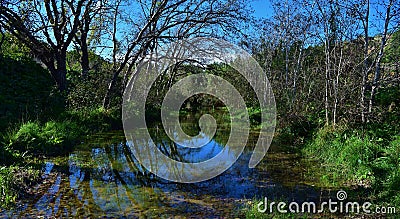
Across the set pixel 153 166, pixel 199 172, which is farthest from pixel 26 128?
pixel 199 172

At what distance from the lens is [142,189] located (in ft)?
20.2

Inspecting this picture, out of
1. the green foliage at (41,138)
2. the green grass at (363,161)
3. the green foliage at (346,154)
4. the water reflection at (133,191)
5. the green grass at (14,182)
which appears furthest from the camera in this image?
the green foliage at (41,138)

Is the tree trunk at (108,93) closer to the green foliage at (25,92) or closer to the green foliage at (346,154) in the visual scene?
the green foliage at (25,92)

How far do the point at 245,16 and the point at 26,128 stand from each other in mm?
9004

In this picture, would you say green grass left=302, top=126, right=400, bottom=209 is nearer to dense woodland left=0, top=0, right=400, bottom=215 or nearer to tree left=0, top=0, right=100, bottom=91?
dense woodland left=0, top=0, right=400, bottom=215

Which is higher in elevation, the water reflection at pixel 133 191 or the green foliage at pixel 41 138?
the green foliage at pixel 41 138

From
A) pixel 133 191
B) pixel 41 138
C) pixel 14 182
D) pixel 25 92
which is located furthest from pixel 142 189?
pixel 25 92

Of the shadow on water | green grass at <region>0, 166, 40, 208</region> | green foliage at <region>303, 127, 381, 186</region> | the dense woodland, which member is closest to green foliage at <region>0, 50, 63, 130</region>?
the dense woodland

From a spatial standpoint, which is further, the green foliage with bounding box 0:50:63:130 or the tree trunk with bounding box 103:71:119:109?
the tree trunk with bounding box 103:71:119:109

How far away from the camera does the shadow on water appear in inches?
199

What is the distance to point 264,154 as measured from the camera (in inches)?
371

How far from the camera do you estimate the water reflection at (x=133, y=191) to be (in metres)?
5.04

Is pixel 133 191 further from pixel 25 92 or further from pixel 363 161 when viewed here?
pixel 25 92

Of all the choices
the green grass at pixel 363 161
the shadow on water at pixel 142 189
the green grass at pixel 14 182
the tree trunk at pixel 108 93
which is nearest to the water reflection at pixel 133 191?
the shadow on water at pixel 142 189
